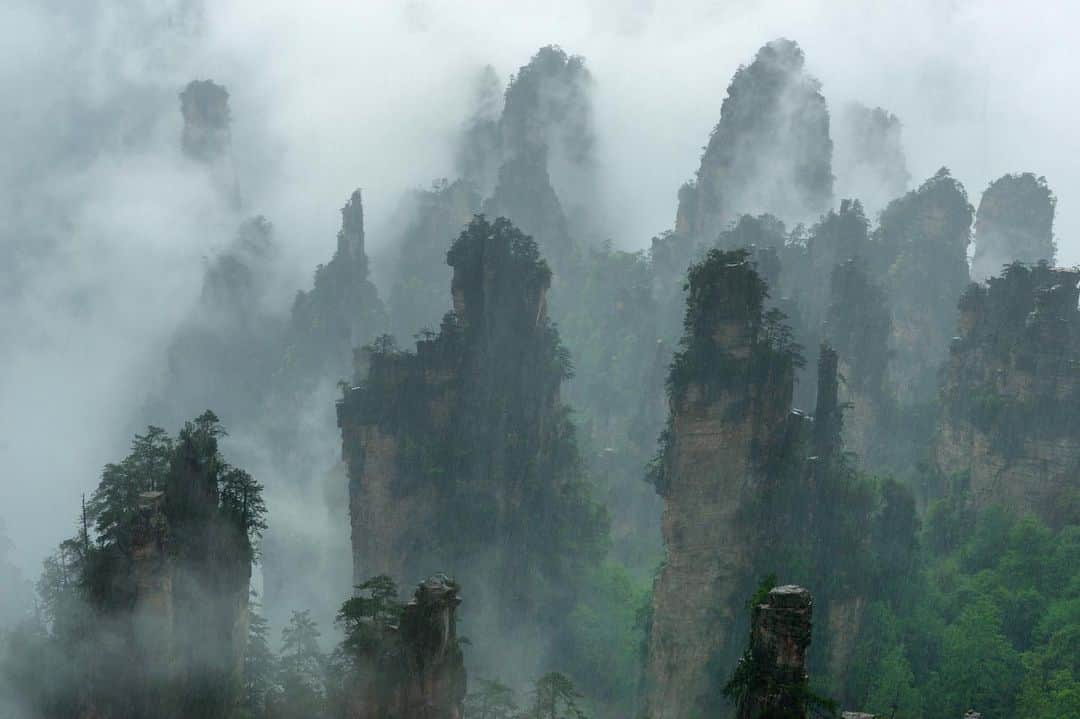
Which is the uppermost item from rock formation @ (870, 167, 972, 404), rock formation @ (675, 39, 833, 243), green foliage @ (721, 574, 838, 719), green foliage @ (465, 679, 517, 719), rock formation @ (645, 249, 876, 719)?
rock formation @ (675, 39, 833, 243)

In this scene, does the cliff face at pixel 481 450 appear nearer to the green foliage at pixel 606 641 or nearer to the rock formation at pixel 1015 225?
the green foliage at pixel 606 641

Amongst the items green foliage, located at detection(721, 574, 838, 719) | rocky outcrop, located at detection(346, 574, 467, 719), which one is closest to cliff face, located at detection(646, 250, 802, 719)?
rocky outcrop, located at detection(346, 574, 467, 719)

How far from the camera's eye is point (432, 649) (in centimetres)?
4484

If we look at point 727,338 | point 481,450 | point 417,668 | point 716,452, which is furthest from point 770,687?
point 481,450

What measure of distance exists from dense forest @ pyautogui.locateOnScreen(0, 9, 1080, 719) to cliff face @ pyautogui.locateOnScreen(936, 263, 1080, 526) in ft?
0.51

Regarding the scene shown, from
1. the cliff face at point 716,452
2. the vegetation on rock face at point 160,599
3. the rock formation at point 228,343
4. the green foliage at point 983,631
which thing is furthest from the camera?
the rock formation at point 228,343

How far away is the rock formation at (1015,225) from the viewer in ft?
303

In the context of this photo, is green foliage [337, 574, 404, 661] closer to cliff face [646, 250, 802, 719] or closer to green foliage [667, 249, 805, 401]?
cliff face [646, 250, 802, 719]

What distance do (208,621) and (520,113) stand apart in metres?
77.9

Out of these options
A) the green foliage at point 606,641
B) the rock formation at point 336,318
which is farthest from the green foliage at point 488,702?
the rock formation at point 336,318

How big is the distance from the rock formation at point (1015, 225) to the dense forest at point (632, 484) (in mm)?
215

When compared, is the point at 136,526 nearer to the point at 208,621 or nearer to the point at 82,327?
the point at 208,621

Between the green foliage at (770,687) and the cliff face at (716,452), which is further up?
the cliff face at (716,452)

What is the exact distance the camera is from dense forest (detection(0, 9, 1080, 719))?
1780 inches
